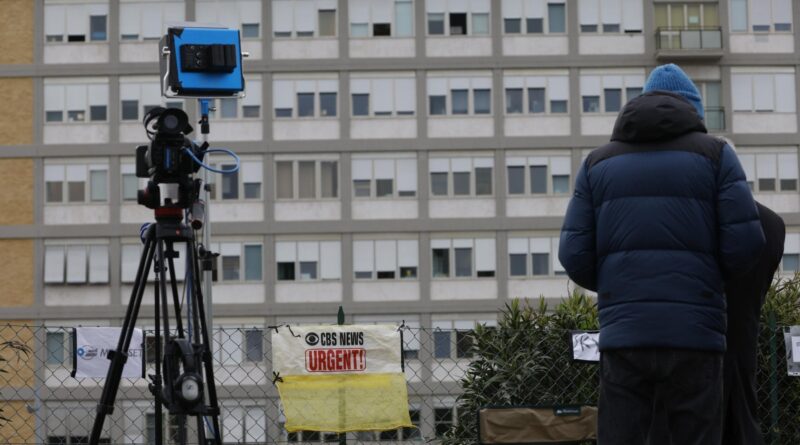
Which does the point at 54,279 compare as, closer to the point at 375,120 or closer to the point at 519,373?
the point at 375,120

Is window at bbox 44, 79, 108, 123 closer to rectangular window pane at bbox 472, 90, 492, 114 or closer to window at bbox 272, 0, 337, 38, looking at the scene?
window at bbox 272, 0, 337, 38

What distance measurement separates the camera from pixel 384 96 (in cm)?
4356

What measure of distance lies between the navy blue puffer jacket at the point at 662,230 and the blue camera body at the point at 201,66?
3029 mm

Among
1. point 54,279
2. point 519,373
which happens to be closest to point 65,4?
point 54,279

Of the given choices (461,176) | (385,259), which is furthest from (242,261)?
(461,176)

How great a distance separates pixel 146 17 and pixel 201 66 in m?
38.7

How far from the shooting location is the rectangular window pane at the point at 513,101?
144 ft

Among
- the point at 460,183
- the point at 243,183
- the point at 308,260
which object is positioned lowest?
the point at 308,260

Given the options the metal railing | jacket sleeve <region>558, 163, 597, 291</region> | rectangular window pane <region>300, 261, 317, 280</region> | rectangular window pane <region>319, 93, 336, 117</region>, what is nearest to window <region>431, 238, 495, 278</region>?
rectangular window pane <region>300, 261, 317, 280</region>

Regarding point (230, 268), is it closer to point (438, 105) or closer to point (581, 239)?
point (438, 105)

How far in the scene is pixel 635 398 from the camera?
4.16 m

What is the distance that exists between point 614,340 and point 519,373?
343 centimetres

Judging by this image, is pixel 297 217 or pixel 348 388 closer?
pixel 348 388

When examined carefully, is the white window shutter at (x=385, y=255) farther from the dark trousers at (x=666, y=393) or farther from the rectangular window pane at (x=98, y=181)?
the dark trousers at (x=666, y=393)
